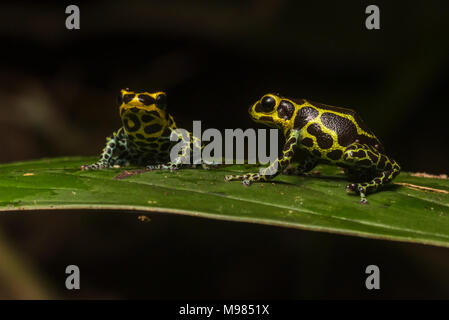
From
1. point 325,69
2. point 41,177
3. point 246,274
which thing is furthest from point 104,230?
point 325,69

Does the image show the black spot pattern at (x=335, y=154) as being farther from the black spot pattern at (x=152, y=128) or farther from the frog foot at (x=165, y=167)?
the black spot pattern at (x=152, y=128)

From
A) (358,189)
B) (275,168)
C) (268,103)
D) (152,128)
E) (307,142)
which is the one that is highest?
(268,103)

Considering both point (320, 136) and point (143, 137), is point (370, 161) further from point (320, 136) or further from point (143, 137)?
point (143, 137)

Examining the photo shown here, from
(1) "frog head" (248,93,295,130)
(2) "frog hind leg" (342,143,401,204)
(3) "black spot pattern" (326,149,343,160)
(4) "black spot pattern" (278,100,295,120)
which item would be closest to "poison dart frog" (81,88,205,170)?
(1) "frog head" (248,93,295,130)

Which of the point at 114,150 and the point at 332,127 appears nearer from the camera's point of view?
the point at 332,127

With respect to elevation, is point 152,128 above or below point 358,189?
above

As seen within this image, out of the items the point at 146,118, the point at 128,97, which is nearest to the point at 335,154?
the point at 146,118

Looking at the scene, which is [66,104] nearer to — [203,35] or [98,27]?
[98,27]

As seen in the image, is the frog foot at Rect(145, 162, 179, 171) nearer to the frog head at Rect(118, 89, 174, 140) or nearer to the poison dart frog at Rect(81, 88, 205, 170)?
the poison dart frog at Rect(81, 88, 205, 170)
